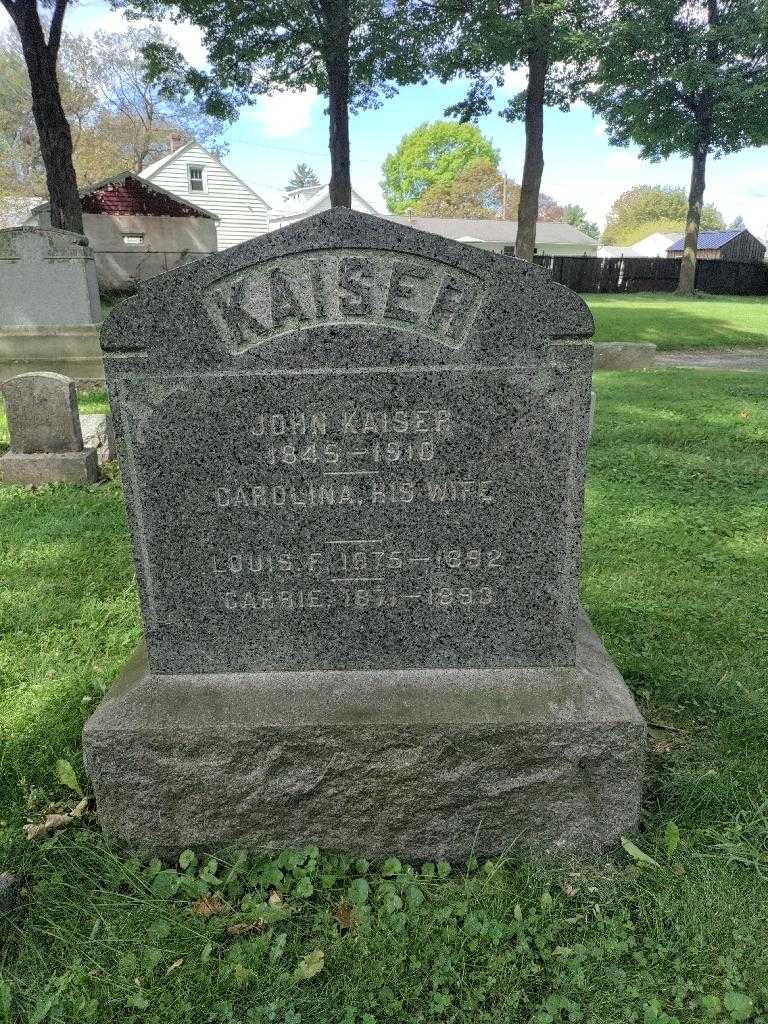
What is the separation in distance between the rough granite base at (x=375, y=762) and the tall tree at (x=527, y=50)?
16429mm

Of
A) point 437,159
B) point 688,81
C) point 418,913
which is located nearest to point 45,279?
point 418,913

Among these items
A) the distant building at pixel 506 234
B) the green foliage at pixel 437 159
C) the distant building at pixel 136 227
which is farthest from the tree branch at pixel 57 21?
the green foliage at pixel 437 159

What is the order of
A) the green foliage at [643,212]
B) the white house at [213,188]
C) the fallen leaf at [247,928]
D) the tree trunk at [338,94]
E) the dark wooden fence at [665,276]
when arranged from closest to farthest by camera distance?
1. the fallen leaf at [247,928]
2. the tree trunk at [338,94]
3. the dark wooden fence at [665,276]
4. the white house at [213,188]
5. the green foliage at [643,212]

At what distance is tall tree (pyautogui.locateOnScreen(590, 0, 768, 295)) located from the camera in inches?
999

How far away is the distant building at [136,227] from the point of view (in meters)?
26.0

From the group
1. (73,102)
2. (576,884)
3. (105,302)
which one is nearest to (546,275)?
(576,884)

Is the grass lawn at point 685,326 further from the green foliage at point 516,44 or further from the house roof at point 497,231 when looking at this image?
the house roof at point 497,231

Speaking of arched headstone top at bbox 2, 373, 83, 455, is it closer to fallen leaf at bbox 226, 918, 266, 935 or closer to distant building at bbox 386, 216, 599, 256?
fallen leaf at bbox 226, 918, 266, 935

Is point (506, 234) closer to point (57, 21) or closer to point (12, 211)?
point (12, 211)

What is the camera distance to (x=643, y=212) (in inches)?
3907

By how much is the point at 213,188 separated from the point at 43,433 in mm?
34430

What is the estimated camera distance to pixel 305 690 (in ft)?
7.34

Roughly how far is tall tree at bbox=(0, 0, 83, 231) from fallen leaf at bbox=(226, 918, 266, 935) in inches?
550

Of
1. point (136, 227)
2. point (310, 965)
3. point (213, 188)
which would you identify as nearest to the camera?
point (310, 965)
